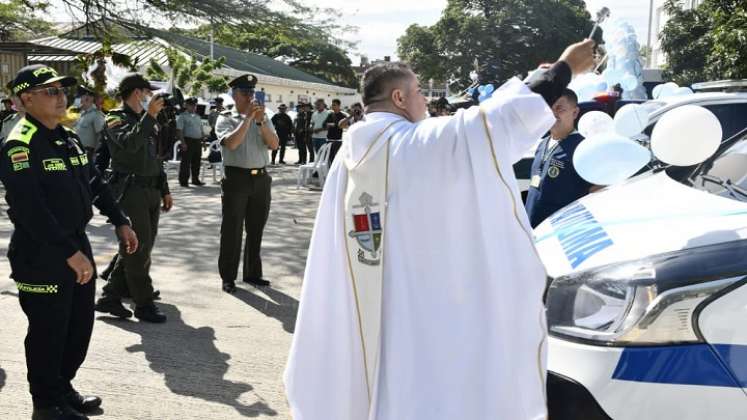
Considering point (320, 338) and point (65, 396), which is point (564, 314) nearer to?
point (320, 338)

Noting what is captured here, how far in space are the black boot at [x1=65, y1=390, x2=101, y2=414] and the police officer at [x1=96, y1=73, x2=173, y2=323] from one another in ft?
5.23

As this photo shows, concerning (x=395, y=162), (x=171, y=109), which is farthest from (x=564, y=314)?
(x=171, y=109)

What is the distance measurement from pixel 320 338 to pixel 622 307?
1156 millimetres

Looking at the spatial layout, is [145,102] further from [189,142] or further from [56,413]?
[189,142]

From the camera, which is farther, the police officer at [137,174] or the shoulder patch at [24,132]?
the police officer at [137,174]

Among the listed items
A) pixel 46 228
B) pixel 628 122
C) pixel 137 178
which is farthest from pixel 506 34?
pixel 46 228

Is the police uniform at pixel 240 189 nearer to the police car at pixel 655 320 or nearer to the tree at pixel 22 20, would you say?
the police car at pixel 655 320

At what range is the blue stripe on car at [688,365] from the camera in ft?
7.68

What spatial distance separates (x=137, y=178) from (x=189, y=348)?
1362 mm

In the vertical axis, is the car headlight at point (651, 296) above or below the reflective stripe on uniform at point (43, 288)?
above

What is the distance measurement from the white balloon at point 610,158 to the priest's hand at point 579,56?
1.25 m

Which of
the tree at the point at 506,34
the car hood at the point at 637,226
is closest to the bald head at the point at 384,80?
the car hood at the point at 637,226

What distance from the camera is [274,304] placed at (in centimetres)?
629

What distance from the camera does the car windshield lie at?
10.8ft
